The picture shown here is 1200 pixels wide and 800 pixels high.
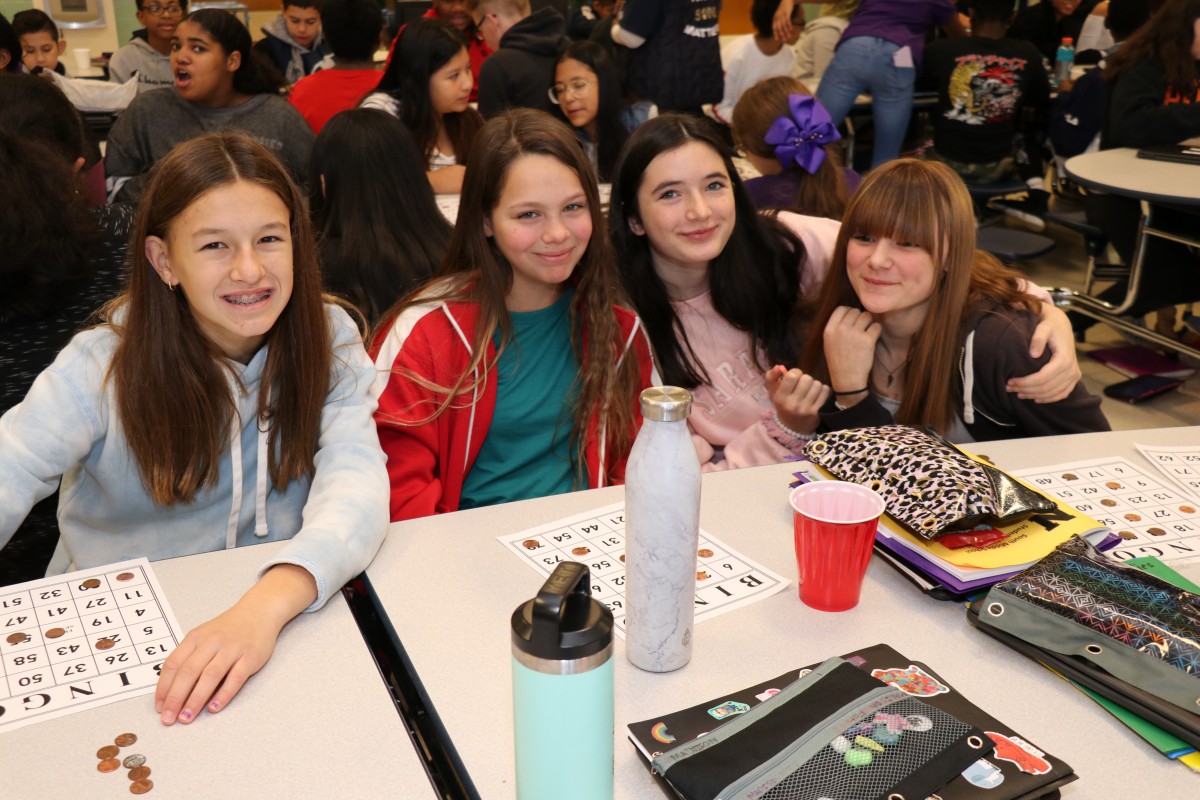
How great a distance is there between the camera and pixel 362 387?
Answer: 61.5 inches

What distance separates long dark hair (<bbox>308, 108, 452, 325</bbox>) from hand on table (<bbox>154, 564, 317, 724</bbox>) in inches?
52.7

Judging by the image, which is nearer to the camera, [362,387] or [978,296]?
[362,387]

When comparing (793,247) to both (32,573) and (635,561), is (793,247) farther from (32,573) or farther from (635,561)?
(32,573)

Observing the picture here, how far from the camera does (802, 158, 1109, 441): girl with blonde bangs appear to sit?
72.0 inches

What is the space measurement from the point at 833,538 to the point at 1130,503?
57 cm

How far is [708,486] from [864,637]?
0.42 metres

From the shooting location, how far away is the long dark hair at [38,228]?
1870 millimetres

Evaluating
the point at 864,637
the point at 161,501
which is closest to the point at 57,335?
the point at 161,501

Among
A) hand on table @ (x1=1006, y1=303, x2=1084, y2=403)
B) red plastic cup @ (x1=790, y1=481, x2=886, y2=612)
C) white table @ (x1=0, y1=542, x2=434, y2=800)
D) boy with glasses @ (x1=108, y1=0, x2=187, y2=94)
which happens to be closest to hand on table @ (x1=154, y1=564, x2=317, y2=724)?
white table @ (x1=0, y1=542, x2=434, y2=800)

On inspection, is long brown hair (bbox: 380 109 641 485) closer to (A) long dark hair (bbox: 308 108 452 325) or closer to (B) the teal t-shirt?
(B) the teal t-shirt

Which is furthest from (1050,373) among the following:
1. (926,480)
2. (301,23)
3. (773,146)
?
(301,23)

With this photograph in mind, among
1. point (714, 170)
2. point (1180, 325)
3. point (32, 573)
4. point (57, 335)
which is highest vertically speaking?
point (714, 170)

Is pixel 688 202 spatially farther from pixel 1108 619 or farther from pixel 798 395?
pixel 1108 619

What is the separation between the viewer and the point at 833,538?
1.16m
